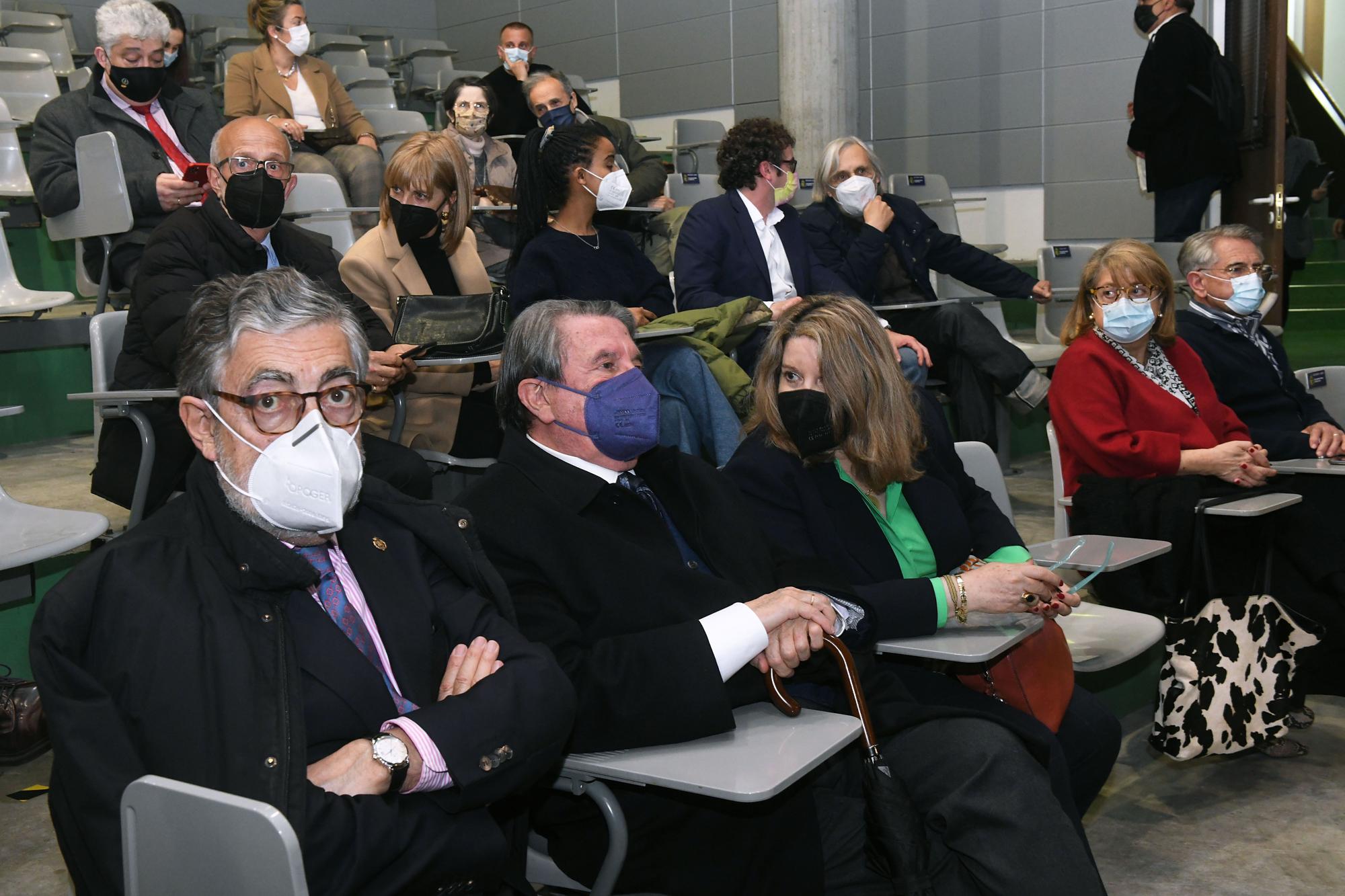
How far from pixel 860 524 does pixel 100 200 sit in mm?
2910

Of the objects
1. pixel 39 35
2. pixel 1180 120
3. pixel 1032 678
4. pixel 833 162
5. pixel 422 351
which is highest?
pixel 39 35

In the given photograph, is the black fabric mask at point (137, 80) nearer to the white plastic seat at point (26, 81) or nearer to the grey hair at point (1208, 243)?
the white plastic seat at point (26, 81)

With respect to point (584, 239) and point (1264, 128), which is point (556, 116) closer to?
point (584, 239)

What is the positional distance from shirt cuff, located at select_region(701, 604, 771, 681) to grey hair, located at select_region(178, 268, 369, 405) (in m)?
0.62

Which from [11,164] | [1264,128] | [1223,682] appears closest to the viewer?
[1223,682]

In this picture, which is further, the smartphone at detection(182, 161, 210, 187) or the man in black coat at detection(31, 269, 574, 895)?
the smartphone at detection(182, 161, 210, 187)

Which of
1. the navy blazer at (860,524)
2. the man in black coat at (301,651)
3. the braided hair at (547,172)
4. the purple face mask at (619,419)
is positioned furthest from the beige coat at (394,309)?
the man in black coat at (301,651)

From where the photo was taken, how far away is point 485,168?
210 inches

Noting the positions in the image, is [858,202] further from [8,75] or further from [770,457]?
[8,75]

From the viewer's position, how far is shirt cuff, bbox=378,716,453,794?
143 cm

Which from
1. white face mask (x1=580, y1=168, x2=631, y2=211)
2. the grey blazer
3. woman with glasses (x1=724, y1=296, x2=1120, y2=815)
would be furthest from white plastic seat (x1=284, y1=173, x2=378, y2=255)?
woman with glasses (x1=724, y1=296, x2=1120, y2=815)

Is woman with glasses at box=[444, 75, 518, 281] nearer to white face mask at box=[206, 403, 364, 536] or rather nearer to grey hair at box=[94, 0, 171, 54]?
grey hair at box=[94, 0, 171, 54]

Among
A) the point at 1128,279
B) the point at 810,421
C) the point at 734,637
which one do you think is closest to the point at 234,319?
the point at 734,637

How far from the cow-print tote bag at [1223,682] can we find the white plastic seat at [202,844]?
214cm
